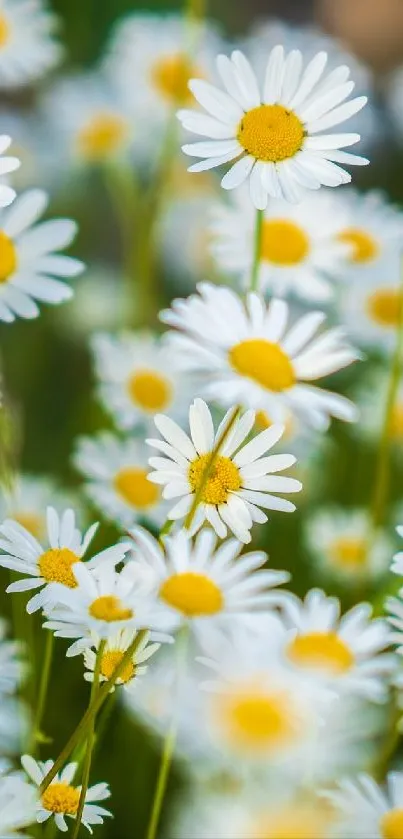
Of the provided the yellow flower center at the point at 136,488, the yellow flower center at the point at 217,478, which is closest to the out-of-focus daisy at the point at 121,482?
the yellow flower center at the point at 136,488

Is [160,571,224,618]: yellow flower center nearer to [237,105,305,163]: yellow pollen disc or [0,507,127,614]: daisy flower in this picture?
[0,507,127,614]: daisy flower

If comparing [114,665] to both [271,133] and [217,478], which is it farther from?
[271,133]

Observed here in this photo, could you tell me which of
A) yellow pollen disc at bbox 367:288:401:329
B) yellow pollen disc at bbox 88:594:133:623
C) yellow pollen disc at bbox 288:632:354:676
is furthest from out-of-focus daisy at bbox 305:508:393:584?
yellow pollen disc at bbox 88:594:133:623

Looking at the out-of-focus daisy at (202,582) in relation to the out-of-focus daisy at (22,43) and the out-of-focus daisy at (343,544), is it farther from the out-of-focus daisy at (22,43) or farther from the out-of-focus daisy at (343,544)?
the out-of-focus daisy at (22,43)

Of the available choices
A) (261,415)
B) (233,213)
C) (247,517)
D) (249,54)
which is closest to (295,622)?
(247,517)

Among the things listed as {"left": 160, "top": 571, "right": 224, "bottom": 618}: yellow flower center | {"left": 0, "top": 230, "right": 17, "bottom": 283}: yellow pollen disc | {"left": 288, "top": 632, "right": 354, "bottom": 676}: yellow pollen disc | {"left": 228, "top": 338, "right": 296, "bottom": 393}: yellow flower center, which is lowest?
{"left": 288, "top": 632, "right": 354, "bottom": 676}: yellow pollen disc

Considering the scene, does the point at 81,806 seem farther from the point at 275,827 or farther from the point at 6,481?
the point at 6,481
